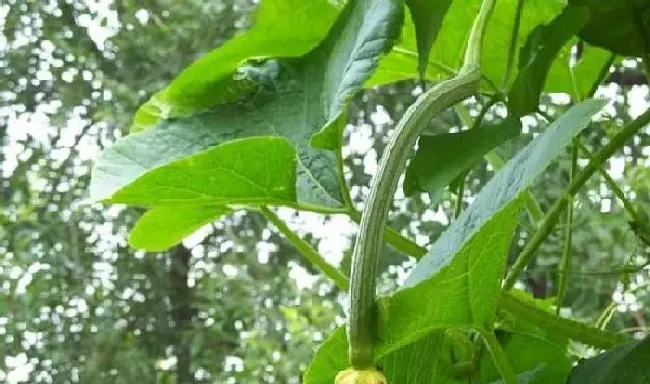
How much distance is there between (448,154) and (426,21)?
5cm

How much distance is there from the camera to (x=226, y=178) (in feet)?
1.06

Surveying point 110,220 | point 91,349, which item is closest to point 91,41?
point 110,220

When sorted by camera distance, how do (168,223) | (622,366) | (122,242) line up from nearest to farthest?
(622,366)
(168,223)
(122,242)

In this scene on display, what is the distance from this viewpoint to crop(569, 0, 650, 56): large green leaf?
0.37m

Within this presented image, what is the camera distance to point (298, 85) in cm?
39

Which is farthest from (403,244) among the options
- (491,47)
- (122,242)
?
(122,242)

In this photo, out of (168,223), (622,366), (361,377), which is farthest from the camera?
(168,223)

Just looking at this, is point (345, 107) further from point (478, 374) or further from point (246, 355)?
point (246, 355)

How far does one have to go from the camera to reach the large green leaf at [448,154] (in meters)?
0.34

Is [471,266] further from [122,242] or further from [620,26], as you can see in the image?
[122,242]

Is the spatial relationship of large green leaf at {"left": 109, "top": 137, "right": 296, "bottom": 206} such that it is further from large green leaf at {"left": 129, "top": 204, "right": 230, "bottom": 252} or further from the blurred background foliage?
the blurred background foliage

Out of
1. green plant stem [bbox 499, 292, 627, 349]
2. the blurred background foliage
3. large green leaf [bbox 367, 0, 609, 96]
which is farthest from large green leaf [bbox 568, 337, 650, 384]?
the blurred background foliage

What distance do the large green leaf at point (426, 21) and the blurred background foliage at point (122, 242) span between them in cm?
76

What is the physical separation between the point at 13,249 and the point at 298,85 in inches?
33.8
